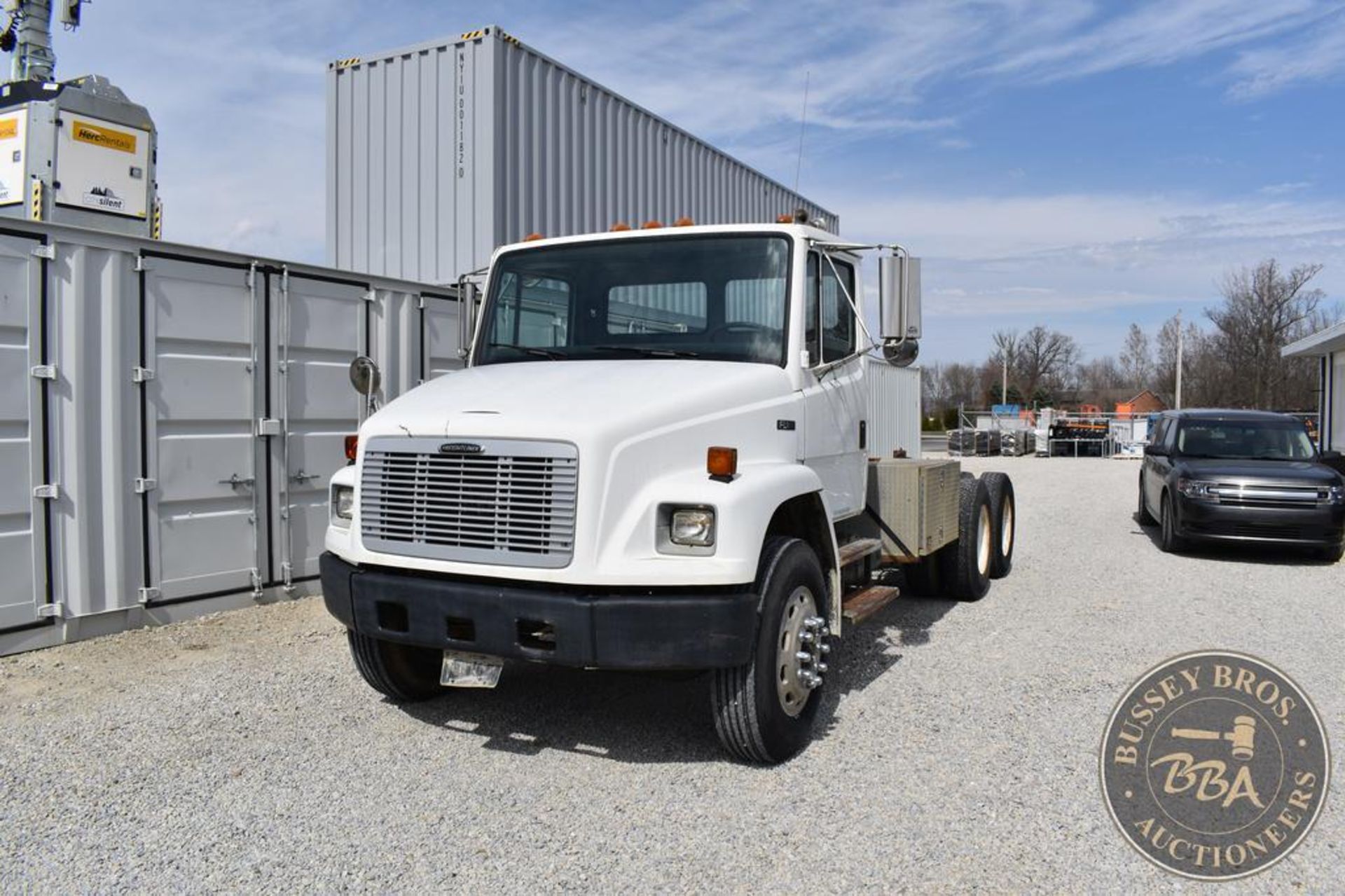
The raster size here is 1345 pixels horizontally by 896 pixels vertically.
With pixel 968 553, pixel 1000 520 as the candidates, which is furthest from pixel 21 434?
pixel 1000 520

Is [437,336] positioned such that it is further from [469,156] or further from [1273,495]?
[1273,495]

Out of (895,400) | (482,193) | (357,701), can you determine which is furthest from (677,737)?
(895,400)

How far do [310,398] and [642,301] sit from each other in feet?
11.9

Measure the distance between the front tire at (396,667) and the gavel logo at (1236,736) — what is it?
3562mm

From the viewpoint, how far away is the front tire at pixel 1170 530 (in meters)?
10.3

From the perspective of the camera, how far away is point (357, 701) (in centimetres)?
511

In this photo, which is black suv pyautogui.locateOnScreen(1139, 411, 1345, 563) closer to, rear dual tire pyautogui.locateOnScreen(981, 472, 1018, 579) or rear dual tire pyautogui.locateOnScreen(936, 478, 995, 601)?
rear dual tire pyautogui.locateOnScreen(981, 472, 1018, 579)

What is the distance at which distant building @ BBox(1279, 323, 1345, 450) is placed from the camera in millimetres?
19516

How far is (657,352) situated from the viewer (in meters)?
4.77

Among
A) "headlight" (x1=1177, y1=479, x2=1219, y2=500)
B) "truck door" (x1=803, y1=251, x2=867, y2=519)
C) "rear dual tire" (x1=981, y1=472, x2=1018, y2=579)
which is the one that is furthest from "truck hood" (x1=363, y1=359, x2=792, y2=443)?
"headlight" (x1=1177, y1=479, x2=1219, y2=500)

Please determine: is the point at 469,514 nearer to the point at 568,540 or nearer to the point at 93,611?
the point at 568,540

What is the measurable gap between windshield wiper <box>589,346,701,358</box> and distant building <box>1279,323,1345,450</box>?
18701 mm

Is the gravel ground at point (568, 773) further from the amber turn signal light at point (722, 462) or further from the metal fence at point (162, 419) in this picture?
the amber turn signal light at point (722, 462)

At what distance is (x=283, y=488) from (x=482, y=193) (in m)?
3.31
